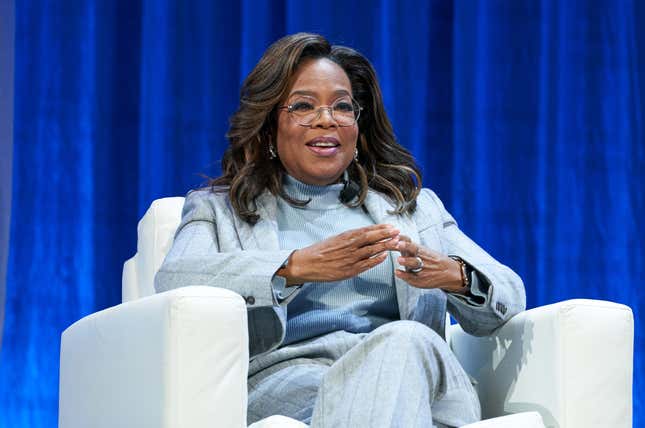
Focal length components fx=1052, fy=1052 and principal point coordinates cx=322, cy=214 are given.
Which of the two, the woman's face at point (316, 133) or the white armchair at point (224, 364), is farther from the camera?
the woman's face at point (316, 133)

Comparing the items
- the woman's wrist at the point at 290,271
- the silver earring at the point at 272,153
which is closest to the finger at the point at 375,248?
the woman's wrist at the point at 290,271

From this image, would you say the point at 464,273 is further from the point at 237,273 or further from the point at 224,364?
Answer: the point at 224,364

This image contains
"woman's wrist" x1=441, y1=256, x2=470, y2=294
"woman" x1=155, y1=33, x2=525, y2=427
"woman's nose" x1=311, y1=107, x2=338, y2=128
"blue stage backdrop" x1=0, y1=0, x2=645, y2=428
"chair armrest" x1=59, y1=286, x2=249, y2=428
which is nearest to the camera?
"chair armrest" x1=59, y1=286, x2=249, y2=428

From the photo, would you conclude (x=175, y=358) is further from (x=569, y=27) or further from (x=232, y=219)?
(x=569, y=27)

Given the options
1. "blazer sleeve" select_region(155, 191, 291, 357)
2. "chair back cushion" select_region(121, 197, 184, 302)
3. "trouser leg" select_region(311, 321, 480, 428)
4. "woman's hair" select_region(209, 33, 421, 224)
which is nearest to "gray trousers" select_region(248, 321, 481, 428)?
"trouser leg" select_region(311, 321, 480, 428)

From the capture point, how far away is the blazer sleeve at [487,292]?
6.03ft

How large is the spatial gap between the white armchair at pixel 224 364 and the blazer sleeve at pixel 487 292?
3 cm

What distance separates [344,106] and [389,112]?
0.91 m

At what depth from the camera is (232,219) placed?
1.97 metres

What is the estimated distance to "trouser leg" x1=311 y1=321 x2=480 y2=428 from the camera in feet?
4.78

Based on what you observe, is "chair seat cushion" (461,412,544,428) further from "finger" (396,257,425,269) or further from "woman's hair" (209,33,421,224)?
"woman's hair" (209,33,421,224)

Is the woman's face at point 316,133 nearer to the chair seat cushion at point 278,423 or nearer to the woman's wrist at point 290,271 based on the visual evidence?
the woman's wrist at point 290,271

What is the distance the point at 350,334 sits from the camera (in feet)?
6.11

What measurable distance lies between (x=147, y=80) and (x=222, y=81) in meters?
0.21
